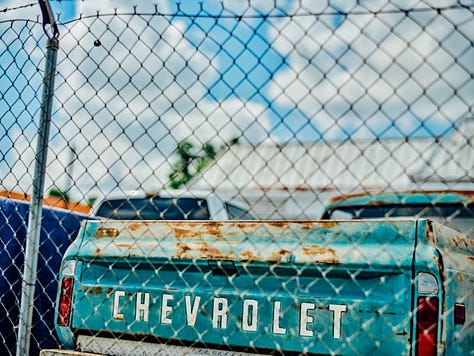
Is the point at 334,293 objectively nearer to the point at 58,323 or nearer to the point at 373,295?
the point at 373,295

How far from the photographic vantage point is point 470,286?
2898 mm

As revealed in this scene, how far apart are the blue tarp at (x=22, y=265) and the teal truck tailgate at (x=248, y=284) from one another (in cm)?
109

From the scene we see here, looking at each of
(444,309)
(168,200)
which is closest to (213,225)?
(444,309)

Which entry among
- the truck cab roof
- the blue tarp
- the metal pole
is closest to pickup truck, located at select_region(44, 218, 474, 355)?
the metal pole

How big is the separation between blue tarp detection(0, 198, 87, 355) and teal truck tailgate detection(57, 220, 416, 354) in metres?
1.09

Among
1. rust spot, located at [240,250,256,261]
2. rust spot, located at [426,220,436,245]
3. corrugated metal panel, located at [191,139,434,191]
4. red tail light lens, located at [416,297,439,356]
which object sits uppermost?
corrugated metal panel, located at [191,139,434,191]

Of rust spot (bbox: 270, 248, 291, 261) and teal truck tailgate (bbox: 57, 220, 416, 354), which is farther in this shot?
rust spot (bbox: 270, 248, 291, 261)

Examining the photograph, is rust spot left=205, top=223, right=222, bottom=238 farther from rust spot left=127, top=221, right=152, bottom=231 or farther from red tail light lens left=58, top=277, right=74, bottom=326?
red tail light lens left=58, top=277, right=74, bottom=326

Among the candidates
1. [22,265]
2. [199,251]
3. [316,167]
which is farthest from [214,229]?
[316,167]

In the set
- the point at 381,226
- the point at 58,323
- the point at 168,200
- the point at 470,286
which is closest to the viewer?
the point at 381,226

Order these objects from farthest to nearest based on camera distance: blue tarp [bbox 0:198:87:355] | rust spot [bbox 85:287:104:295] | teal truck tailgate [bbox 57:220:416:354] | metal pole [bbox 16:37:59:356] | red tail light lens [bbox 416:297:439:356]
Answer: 1. blue tarp [bbox 0:198:87:355]
2. rust spot [bbox 85:287:104:295]
3. metal pole [bbox 16:37:59:356]
4. teal truck tailgate [bbox 57:220:416:354]
5. red tail light lens [bbox 416:297:439:356]

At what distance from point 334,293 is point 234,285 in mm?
510

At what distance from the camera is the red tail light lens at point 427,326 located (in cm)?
242

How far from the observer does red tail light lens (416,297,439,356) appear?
2418mm
